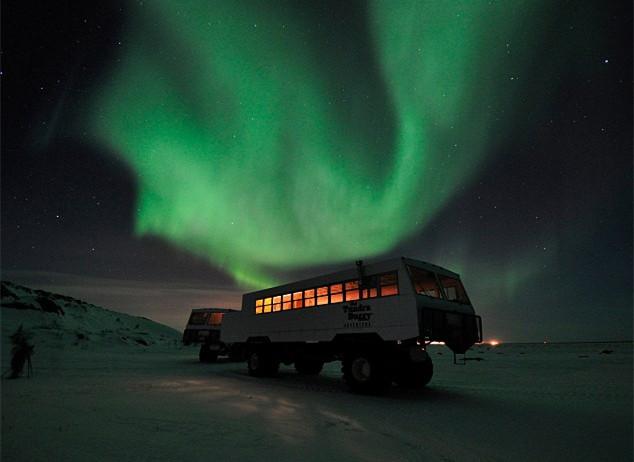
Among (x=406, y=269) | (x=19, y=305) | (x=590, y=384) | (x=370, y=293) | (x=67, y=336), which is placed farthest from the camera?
(x=19, y=305)

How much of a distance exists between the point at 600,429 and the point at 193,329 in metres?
21.5

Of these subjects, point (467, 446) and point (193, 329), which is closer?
point (467, 446)

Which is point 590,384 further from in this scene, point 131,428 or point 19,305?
point 19,305

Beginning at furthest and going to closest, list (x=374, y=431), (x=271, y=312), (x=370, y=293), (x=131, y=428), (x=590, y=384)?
1. (x=271, y=312)
2. (x=590, y=384)
3. (x=370, y=293)
4. (x=374, y=431)
5. (x=131, y=428)

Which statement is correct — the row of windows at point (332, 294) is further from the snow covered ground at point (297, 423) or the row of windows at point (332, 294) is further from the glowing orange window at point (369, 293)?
the snow covered ground at point (297, 423)

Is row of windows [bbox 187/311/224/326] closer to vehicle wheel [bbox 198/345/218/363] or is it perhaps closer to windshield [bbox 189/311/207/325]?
windshield [bbox 189/311/207/325]

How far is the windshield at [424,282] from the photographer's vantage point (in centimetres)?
1084

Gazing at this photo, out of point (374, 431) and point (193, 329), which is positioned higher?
point (193, 329)

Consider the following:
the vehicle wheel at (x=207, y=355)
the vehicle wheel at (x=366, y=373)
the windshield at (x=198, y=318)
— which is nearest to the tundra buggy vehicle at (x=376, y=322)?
the vehicle wheel at (x=366, y=373)

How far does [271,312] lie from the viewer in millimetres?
15219

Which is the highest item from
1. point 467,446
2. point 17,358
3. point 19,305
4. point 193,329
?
point 19,305

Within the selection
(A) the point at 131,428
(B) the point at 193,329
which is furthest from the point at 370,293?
(B) the point at 193,329

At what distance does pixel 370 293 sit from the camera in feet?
37.0

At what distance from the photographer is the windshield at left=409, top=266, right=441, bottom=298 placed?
10844 mm
